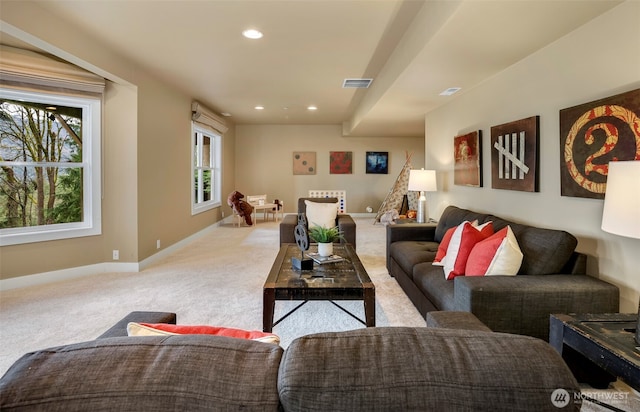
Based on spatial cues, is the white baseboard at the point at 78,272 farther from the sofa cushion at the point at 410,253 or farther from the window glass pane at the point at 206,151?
the sofa cushion at the point at 410,253

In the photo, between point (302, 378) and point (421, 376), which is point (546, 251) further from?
point (302, 378)

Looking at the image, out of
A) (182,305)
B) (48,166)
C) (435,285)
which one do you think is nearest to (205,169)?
(48,166)

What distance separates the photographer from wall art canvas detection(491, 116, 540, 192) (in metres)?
2.78

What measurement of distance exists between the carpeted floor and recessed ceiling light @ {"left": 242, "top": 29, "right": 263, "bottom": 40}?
8.15 ft

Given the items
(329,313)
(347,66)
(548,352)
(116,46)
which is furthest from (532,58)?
(116,46)

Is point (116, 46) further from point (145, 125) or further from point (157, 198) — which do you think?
point (157, 198)

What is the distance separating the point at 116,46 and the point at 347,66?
2.52m

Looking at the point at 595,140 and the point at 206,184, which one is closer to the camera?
the point at 595,140

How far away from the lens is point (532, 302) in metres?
1.93

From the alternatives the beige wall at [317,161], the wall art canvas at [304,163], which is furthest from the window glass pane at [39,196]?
the wall art canvas at [304,163]

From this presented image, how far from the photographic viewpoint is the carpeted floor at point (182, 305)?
Answer: 2508 millimetres

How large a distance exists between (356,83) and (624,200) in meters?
4.02

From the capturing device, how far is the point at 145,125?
14.3 feet

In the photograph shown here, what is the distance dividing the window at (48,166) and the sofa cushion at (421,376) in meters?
4.28
